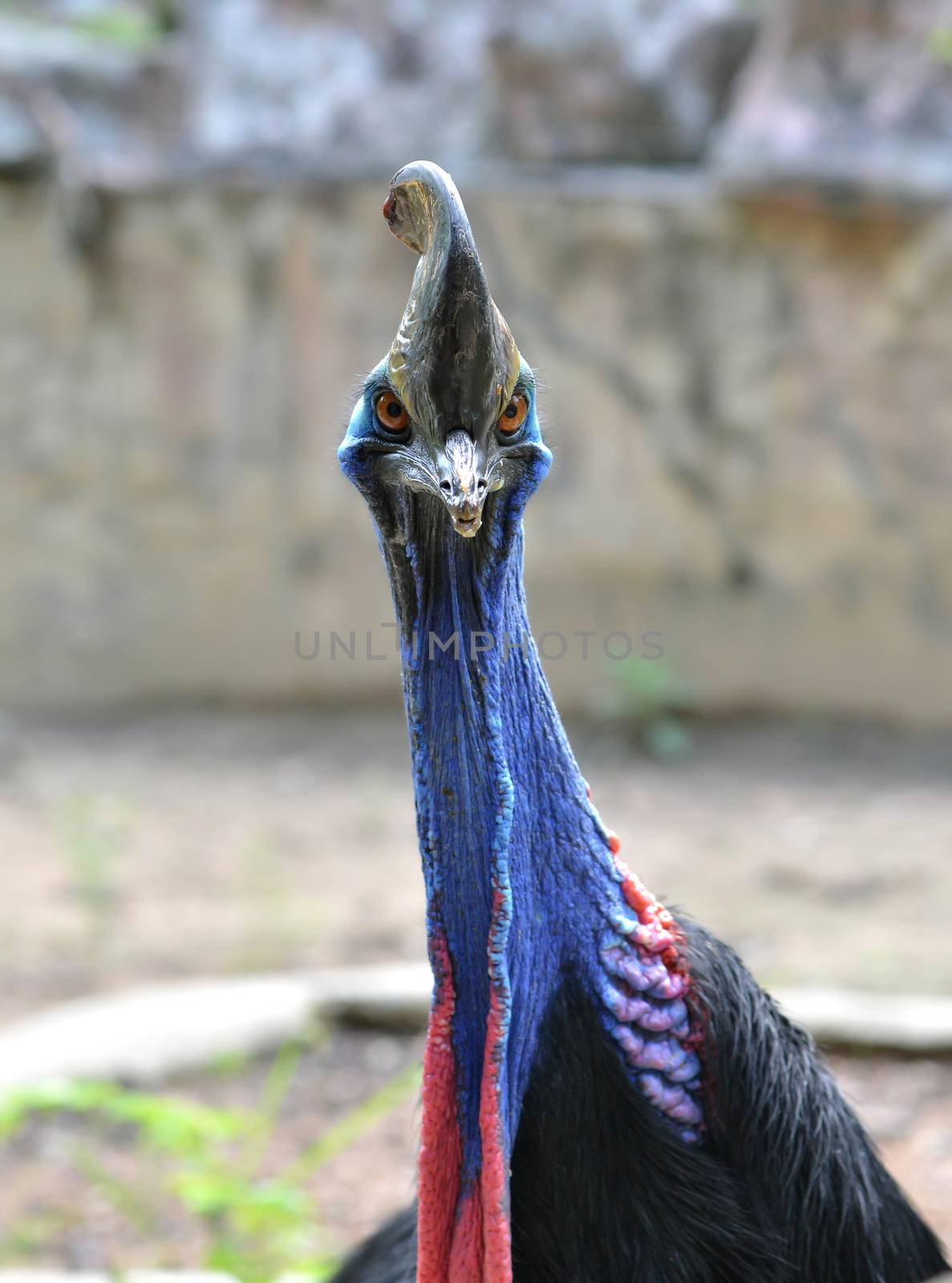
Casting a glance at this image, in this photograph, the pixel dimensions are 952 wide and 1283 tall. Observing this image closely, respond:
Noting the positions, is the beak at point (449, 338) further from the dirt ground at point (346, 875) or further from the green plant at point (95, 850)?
the green plant at point (95, 850)

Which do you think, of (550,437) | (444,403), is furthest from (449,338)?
(550,437)

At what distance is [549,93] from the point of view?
258 inches

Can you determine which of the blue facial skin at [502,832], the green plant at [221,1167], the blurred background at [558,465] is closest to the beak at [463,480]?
the blue facial skin at [502,832]

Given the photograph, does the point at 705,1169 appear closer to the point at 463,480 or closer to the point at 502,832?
the point at 502,832

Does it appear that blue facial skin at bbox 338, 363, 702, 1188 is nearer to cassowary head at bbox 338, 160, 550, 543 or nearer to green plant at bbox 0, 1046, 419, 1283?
cassowary head at bbox 338, 160, 550, 543

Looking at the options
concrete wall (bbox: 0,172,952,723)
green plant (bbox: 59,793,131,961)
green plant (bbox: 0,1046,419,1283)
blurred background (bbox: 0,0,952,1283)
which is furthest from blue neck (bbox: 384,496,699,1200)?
concrete wall (bbox: 0,172,952,723)

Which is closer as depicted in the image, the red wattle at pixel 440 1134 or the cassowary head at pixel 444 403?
the cassowary head at pixel 444 403

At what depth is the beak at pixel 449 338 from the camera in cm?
138

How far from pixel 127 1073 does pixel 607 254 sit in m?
3.44

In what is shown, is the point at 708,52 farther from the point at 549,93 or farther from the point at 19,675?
the point at 19,675

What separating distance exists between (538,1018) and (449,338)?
2.13 ft

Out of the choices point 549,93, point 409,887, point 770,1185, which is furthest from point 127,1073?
point 549,93

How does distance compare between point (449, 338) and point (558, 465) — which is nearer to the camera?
point (449, 338)

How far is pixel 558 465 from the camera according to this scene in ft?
18.4
